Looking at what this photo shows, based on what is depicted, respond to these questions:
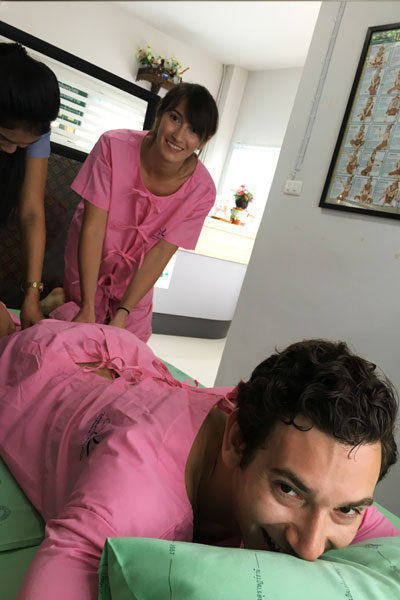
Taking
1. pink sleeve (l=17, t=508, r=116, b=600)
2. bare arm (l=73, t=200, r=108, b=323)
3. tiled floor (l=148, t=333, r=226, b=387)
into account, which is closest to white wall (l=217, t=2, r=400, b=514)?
tiled floor (l=148, t=333, r=226, b=387)

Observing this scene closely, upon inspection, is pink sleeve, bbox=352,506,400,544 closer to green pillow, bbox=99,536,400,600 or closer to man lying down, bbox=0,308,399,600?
man lying down, bbox=0,308,399,600

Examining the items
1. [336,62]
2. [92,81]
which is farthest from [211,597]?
[336,62]

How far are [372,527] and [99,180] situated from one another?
1289 millimetres

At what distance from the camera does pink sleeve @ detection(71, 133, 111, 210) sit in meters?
1.70

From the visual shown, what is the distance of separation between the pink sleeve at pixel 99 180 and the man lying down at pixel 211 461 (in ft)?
2.62

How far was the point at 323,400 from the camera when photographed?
77 centimetres

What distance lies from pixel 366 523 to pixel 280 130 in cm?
617

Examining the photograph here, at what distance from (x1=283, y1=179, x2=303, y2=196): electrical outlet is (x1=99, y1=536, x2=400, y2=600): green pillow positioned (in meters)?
2.12

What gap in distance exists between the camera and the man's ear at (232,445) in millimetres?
871

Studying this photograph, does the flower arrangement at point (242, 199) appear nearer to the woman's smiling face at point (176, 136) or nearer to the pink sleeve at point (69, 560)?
the woman's smiling face at point (176, 136)

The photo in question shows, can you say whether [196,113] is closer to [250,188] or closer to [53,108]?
[53,108]

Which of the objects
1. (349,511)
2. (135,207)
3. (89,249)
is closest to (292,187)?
(135,207)

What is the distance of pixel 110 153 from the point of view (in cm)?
171

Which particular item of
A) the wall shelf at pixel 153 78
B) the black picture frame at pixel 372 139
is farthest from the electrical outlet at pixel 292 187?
the wall shelf at pixel 153 78
